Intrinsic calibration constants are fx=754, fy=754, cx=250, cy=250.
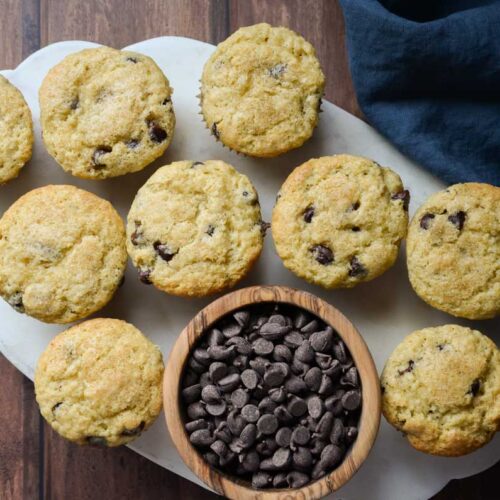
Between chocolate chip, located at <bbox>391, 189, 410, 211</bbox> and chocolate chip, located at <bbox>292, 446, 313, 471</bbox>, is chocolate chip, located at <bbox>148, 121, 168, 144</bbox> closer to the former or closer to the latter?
chocolate chip, located at <bbox>391, 189, 410, 211</bbox>

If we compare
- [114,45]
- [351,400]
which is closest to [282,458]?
[351,400]

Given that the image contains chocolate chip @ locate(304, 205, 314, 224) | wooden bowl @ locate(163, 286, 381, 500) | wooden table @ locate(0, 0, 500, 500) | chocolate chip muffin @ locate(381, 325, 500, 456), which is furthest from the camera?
wooden table @ locate(0, 0, 500, 500)

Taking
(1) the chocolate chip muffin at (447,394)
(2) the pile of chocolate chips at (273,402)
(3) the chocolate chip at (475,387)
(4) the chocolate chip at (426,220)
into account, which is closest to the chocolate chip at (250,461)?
(2) the pile of chocolate chips at (273,402)

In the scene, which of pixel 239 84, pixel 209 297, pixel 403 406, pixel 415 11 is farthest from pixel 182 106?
pixel 403 406

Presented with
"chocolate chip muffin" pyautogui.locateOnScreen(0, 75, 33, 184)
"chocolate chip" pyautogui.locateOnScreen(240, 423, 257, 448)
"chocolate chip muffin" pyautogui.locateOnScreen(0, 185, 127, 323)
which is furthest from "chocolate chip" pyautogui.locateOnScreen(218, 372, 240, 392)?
"chocolate chip muffin" pyautogui.locateOnScreen(0, 75, 33, 184)

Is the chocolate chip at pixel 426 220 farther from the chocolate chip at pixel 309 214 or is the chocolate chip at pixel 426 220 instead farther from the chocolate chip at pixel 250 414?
the chocolate chip at pixel 250 414
